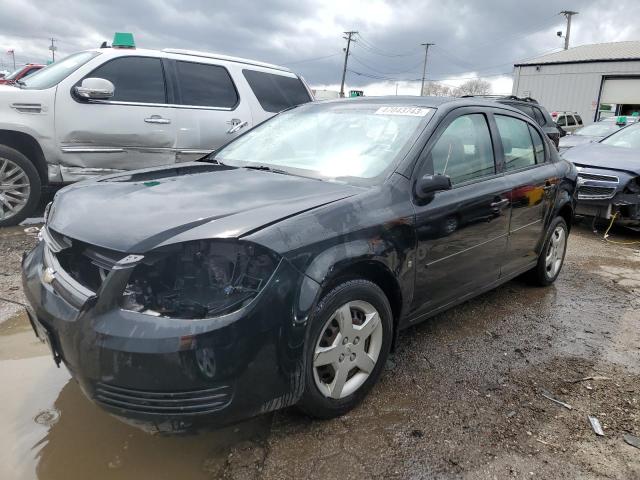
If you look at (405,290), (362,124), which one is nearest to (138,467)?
(405,290)

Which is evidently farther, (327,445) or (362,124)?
(362,124)

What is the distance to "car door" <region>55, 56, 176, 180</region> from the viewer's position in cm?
516

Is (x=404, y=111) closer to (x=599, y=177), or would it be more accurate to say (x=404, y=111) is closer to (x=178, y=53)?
(x=178, y=53)

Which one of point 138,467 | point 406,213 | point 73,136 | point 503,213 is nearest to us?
point 138,467

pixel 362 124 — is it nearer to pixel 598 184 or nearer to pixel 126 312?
pixel 126 312

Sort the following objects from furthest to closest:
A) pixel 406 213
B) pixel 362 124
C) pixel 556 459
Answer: pixel 362 124, pixel 406 213, pixel 556 459

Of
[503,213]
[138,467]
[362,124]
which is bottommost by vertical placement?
[138,467]

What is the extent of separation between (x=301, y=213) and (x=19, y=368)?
6.36ft

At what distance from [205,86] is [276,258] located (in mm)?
4547

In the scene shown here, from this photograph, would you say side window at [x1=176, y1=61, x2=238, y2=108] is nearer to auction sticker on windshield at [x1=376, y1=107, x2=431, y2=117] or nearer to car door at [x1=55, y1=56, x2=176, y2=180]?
car door at [x1=55, y1=56, x2=176, y2=180]

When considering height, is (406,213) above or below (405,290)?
above

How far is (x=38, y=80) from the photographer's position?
543cm

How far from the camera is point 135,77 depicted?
18.2 feet

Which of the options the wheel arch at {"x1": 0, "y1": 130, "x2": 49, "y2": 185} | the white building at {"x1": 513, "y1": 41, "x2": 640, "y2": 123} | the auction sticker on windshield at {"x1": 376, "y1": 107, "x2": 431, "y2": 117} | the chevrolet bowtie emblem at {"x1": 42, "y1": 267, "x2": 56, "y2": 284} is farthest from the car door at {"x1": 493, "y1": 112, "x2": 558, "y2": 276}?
the white building at {"x1": 513, "y1": 41, "x2": 640, "y2": 123}
